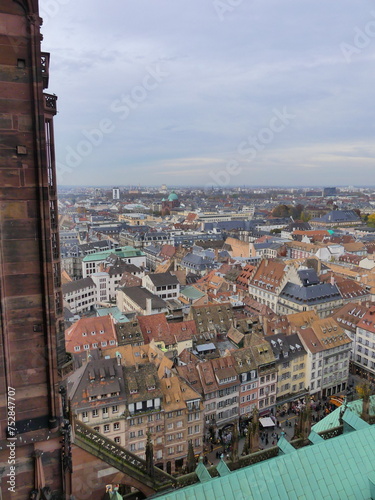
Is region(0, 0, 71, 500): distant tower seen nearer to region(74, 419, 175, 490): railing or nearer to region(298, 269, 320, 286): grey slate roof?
region(74, 419, 175, 490): railing

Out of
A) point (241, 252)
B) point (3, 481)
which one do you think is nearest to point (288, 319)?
point (3, 481)

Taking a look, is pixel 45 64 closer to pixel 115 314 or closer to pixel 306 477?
pixel 306 477

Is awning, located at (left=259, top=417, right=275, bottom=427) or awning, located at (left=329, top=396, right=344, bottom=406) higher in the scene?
awning, located at (left=259, top=417, right=275, bottom=427)

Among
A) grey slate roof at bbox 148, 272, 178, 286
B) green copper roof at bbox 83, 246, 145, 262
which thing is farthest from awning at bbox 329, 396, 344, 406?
green copper roof at bbox 83, 246, 145, 262

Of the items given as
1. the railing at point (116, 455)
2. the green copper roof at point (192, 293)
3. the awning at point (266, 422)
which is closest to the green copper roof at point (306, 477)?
the railing at point (116, 455)

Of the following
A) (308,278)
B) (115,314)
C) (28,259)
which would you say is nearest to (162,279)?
(115,314)

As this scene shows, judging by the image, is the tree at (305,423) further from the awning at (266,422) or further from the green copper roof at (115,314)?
the green copper roof at (115,314)
